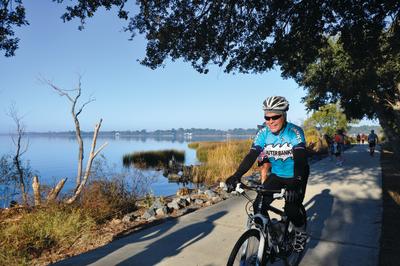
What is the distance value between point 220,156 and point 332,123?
3856cm

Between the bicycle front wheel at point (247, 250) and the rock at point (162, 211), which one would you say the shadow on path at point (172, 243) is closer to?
the rock at point (162, 211)

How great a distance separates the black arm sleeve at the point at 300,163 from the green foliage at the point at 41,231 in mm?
4116

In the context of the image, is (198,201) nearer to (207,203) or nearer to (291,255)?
(207,203)

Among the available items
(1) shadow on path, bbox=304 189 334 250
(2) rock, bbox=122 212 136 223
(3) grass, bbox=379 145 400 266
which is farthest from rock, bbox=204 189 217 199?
(3) grass, bbox=379 145 400 266

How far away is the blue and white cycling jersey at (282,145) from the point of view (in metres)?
4.31

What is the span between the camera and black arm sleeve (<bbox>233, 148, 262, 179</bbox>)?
414 centimetres

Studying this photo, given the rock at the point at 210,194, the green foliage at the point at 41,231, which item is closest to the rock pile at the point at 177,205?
the rock at the point at 210,194

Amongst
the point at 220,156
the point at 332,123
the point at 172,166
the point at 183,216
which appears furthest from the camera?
the point at 332,123

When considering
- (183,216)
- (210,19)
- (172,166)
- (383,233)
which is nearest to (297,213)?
(383,233)

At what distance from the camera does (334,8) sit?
26.6 feet

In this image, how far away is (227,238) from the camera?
6.16 metres

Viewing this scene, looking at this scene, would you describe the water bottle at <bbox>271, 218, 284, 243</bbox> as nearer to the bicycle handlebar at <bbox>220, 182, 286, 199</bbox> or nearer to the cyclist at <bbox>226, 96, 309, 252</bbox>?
the cyclist at <bbox>226, 96, 309, 252</bbox>

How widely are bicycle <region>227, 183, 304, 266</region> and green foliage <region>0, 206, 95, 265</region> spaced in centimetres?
358

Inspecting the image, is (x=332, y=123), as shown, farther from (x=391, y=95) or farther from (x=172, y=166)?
(x=172, y=166)
